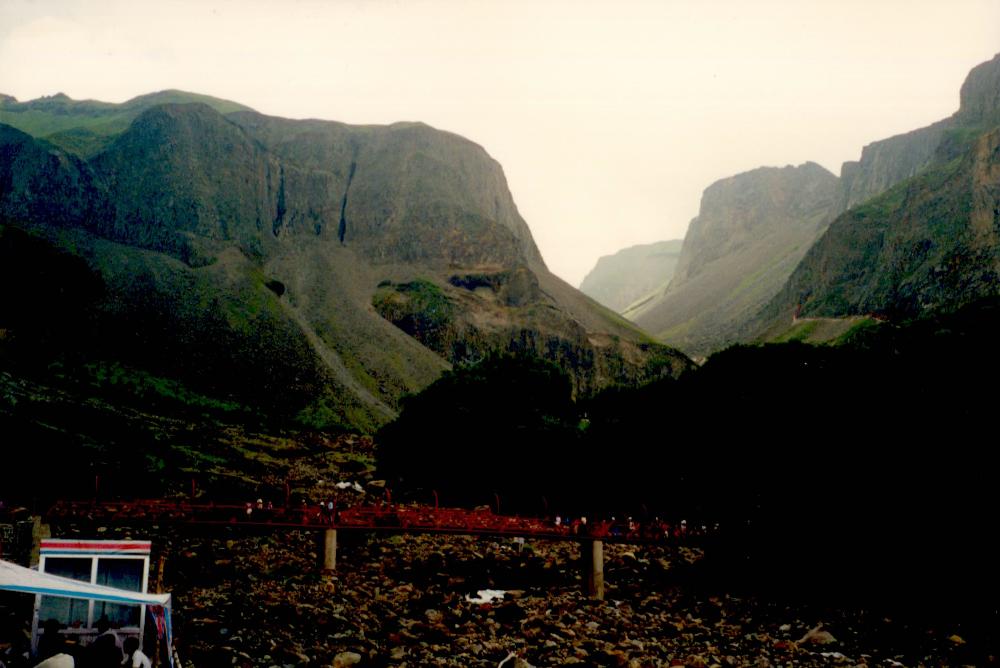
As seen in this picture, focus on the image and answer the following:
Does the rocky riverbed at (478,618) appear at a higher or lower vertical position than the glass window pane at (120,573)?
lower

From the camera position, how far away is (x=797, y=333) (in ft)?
655

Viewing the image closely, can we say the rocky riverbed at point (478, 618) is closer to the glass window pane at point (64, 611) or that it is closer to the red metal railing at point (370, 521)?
the red metal railing at point (370, 521)

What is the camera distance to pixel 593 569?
40.1 meters

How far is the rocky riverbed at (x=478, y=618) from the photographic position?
1095 inches

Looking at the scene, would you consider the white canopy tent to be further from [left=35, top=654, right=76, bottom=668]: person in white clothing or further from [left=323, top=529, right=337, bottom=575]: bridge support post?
[left=323, top=529, right=337, bottom=575]: bridge support post

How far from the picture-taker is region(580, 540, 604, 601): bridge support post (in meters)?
39.9

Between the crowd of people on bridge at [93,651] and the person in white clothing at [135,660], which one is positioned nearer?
the crowd of people on bridge at [93,651]

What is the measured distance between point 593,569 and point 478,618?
8807mm

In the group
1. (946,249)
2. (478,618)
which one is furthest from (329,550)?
(946,249)

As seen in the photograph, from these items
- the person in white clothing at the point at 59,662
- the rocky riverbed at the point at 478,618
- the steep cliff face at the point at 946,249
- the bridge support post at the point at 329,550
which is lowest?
the rocky riverbed at the point at 478,618

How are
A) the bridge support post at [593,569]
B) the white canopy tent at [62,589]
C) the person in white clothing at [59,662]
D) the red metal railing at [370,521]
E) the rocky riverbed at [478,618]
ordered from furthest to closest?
the bridge support post at [593,569]
the red metal railing at [370,521]
the rocky riverbed at [478,618]
the white canopy tent at [62,589]
the person in white clothing at [59,662]


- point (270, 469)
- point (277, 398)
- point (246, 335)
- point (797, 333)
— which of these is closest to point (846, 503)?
point (270, 469)

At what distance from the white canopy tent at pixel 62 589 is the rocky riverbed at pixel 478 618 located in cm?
856

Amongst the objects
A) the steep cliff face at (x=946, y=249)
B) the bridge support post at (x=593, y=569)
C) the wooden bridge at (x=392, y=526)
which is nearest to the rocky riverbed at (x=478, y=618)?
the bridge support post at (x=593, y=569)
